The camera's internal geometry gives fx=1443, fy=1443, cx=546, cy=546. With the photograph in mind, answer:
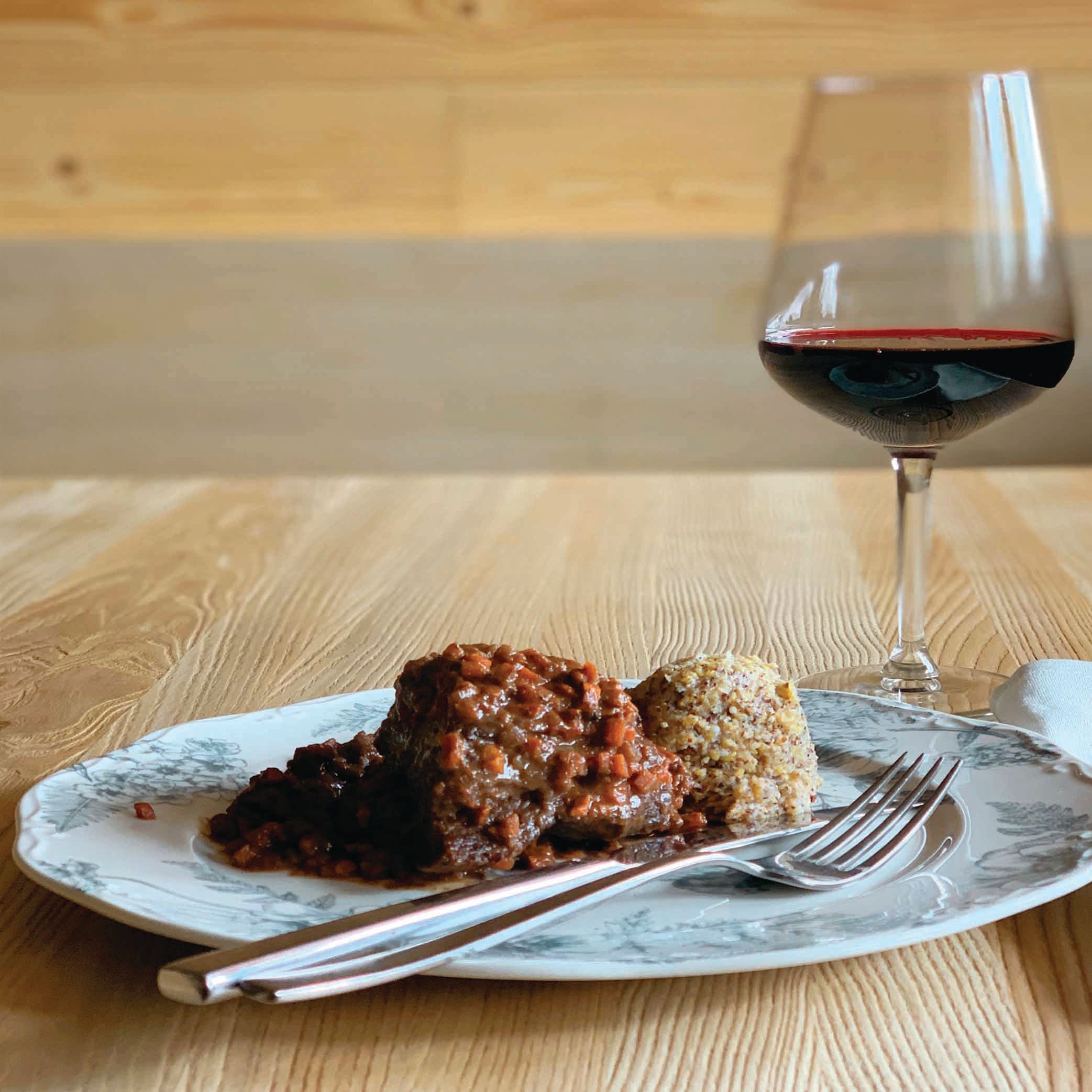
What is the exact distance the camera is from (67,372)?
10.4ft

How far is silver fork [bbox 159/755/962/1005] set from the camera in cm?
50

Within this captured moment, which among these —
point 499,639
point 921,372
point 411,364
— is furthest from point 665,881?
point 411,364

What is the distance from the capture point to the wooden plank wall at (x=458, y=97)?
10.6 ft

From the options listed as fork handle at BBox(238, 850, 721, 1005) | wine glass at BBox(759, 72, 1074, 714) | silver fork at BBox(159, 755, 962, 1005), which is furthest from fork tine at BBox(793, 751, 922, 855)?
wine glass at BBox(759, 72, 1074, 714)

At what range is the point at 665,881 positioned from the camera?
66 centimetres

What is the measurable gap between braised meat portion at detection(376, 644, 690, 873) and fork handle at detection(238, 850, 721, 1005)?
10 centimetres

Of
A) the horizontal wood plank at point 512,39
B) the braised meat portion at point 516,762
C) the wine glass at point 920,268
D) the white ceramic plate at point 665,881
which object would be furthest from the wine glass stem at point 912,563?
the horizontal wood plank at point 512,39

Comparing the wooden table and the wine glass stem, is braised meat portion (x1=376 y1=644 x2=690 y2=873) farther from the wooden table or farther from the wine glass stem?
the wine glass stem

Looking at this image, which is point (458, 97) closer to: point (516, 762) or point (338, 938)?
point (516, 762)

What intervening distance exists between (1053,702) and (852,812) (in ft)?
0.81

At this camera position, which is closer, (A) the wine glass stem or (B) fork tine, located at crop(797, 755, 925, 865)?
(B) fork tine, located at crop(797, 755, 925, 865)

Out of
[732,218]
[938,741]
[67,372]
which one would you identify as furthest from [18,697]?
[732,218]

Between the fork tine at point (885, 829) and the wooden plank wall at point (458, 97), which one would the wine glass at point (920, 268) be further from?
the wooden plank wall at point (458, 97)

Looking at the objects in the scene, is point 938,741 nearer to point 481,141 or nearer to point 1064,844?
point 1064,844
